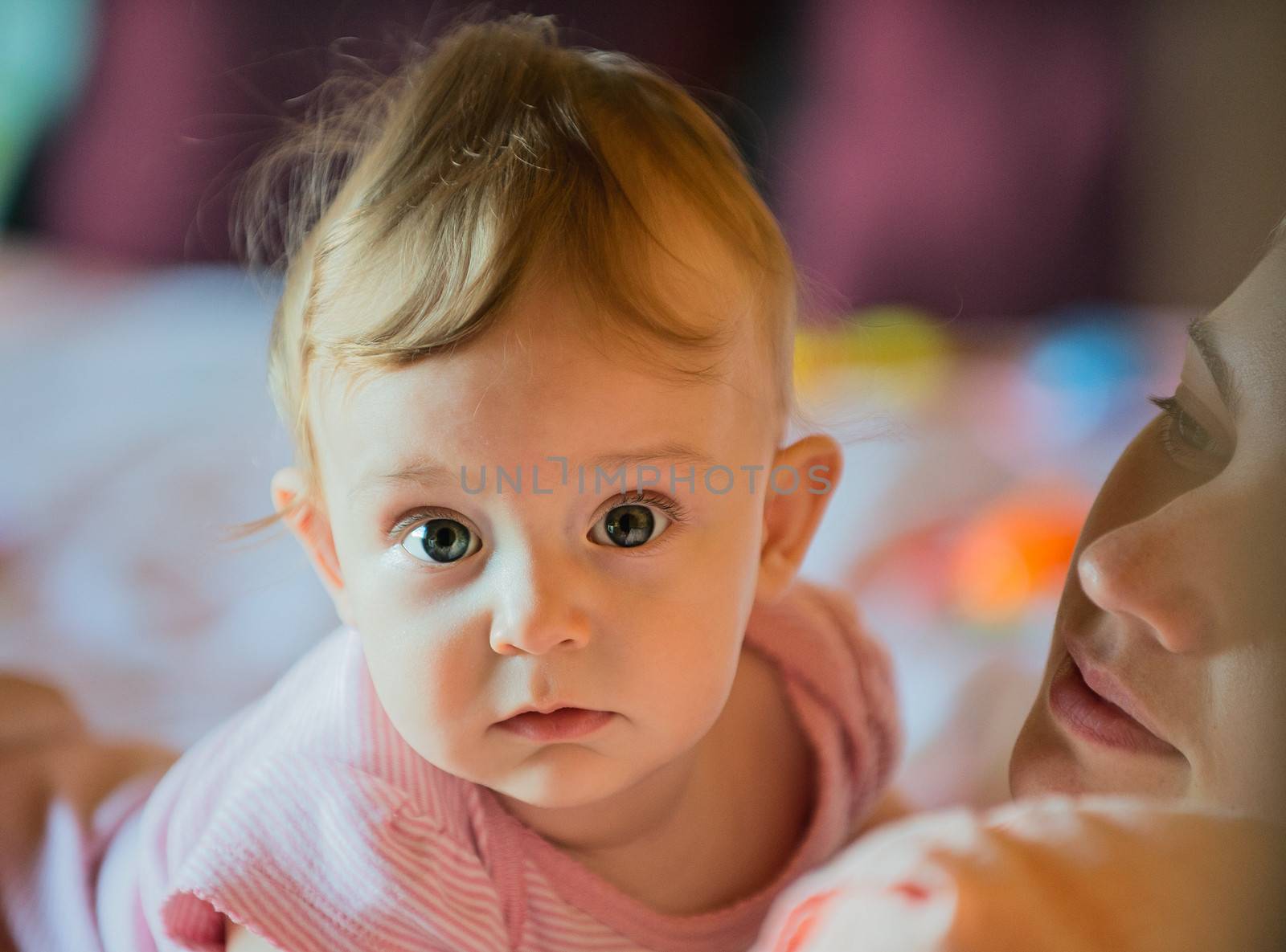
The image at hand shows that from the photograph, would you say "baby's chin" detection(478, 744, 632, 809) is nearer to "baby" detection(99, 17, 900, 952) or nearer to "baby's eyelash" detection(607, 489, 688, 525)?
"baby" detection(99, 17, 900, 952)

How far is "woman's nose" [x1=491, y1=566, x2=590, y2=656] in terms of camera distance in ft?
1.60

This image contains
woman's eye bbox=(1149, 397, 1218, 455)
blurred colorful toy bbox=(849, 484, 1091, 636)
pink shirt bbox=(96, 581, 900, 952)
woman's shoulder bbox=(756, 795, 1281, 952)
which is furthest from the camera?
blurred colorful toy bbox=(849, 484, 1091, 636)

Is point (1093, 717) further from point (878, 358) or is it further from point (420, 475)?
point (878, 358)

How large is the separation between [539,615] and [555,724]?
0.21 ft

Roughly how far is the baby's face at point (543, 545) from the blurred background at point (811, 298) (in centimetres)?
19

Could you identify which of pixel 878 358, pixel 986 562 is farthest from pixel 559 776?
pixel 878 358

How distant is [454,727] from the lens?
53 centimetres

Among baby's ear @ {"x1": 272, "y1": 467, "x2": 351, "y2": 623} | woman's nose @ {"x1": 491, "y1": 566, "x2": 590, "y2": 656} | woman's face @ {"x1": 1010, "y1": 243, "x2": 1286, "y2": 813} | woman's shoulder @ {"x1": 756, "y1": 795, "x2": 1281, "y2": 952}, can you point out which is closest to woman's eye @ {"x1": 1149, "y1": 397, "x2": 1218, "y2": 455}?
woman's face @ {"x1": 1010, "y1": 243, "x2": 1286, "y2": 813}

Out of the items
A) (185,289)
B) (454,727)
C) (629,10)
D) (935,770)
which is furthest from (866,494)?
(185,289)

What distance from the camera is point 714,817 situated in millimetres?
688

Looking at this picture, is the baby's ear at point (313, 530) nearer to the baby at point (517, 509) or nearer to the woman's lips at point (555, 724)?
the baby at point (517, 509)

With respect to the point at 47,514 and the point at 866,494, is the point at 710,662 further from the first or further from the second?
the point at 47,514

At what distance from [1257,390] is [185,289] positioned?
1004mm

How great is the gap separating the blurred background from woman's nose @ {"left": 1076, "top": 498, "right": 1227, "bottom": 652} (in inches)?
7.9
